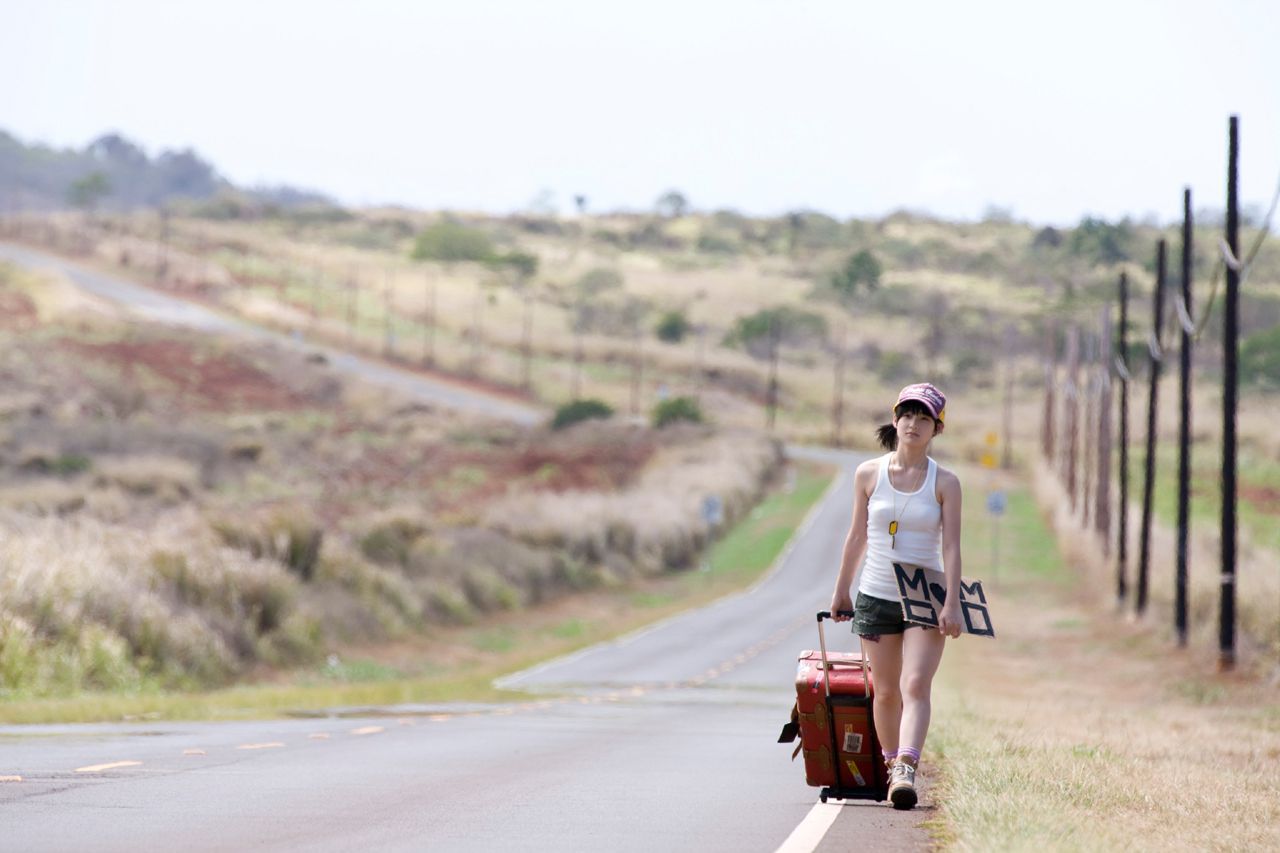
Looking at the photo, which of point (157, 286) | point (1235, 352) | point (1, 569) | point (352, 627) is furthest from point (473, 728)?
point (157, 286)

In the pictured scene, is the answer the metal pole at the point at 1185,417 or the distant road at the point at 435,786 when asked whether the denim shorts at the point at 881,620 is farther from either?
the metal pole at the point at 1185,417

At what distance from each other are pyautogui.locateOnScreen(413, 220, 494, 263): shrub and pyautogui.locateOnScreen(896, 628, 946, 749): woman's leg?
18174 cm

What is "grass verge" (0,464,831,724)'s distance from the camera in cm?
1978

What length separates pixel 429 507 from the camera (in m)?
67.2

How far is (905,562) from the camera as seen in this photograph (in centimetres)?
973

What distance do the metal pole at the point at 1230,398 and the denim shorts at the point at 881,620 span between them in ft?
61.2

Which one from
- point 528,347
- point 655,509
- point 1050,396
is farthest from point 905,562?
point 528,347

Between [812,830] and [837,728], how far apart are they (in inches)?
30.1

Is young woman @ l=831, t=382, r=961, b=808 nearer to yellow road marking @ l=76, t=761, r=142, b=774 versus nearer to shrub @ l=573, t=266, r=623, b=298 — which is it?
yellow road marking @ l=76, t=761, r=142, b=774

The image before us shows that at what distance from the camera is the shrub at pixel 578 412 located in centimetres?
9538

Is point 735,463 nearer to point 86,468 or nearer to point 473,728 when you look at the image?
point 86,468

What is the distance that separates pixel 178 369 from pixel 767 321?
2212 inches

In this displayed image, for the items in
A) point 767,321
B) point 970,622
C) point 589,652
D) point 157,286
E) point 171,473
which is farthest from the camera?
point 767,321

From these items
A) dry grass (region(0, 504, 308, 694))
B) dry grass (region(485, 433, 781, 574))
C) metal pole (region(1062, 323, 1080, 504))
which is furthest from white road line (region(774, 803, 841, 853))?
metal pole (region(1062, 323, 1080, 504))
